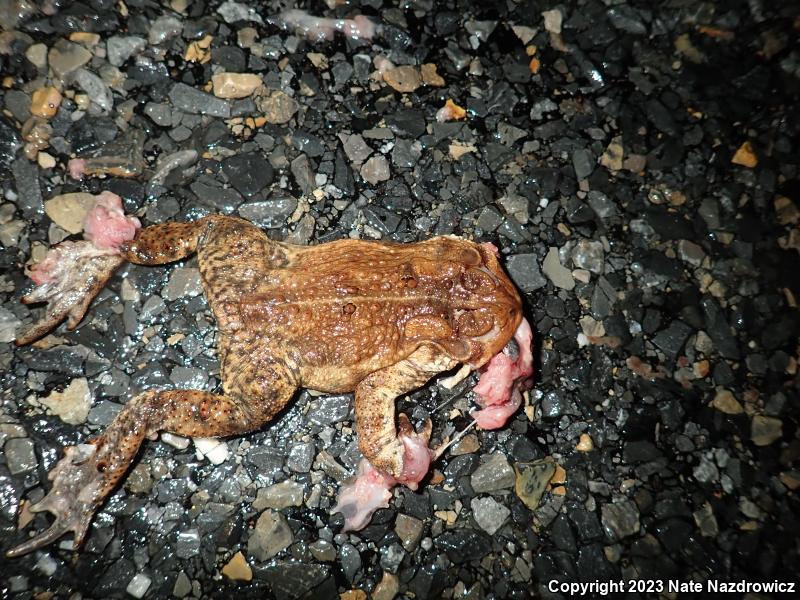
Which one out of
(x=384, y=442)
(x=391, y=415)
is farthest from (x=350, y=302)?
(x=384, y=442)

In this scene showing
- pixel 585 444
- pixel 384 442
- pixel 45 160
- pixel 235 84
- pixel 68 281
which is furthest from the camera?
pixel 235 84

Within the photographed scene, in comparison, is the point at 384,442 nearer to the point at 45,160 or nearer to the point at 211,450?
the point at 211,450

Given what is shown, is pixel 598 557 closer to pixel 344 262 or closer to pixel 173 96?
pixel 344 262

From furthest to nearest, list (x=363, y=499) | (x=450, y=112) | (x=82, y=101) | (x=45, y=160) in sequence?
(x=450, y=112) < (x=82, y=101) < (x=45, y=160) < (x=363, y=499)

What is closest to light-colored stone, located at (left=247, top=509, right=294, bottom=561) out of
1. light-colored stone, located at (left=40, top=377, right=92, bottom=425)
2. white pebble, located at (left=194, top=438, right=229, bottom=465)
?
white pebble, located at (left=194, top=438, right=229, bottom=465)

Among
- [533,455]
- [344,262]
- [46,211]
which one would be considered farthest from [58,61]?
[533,455]

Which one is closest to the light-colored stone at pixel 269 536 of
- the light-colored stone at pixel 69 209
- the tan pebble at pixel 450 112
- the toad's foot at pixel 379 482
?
the toad's foot at pixel 379 482

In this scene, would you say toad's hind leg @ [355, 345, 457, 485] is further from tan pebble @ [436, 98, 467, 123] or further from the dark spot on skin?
tan pebble @ [436, 98, 467, 123]
